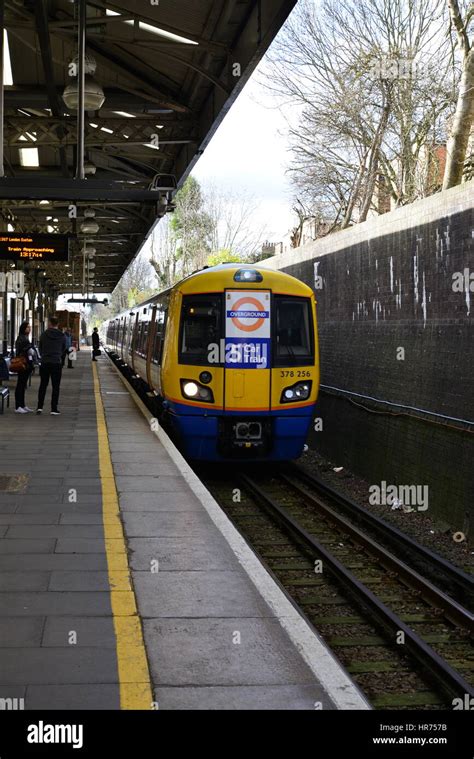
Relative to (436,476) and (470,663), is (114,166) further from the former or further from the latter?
(470,663)

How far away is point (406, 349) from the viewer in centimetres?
1159

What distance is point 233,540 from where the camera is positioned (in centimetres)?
653

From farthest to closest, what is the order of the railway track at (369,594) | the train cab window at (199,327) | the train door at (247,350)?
the train cab window at (199,327)
the train door at (247,350)
the railway track at (369,594)

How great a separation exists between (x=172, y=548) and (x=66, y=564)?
880 mm

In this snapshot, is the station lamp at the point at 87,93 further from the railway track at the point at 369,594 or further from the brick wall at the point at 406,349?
the railway track at the point at 369,594

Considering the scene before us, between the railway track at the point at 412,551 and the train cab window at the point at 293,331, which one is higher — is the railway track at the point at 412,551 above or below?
below

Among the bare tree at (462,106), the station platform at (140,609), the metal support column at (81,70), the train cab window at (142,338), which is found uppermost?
the bare tree at (462,106)

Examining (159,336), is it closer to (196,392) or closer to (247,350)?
(196,392)

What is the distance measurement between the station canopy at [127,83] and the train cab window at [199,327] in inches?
59.7

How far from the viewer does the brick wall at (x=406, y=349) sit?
9695mm

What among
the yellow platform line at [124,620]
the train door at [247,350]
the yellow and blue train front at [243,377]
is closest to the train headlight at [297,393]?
the yellow and blue train front at [243,377]

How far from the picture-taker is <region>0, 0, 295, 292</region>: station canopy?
34.1ft

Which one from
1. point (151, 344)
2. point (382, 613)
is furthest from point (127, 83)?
point (382, 613)
